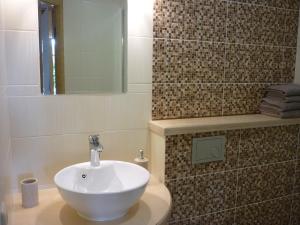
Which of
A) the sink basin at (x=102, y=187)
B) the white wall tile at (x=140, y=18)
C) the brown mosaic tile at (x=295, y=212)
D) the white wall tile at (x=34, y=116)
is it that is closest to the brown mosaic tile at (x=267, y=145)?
the brown mosaic tile at (x=295, y=212)

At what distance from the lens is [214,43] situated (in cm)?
164

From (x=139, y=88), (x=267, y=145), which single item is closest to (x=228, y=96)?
(x=267, y=145)

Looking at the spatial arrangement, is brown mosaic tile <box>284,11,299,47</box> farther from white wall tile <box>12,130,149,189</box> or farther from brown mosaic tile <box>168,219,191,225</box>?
brown mosaic tile <box>168,219,191,225</box>

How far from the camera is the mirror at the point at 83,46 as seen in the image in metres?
1.32

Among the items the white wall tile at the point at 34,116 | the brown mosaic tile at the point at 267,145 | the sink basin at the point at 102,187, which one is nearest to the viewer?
the sink basin at the point at 102,187

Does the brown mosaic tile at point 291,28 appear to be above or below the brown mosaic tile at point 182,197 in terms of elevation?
above

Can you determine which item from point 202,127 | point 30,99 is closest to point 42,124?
point 30,99

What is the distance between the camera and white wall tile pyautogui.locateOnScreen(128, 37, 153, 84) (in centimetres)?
147

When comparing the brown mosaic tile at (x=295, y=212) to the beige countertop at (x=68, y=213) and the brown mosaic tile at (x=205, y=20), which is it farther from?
the brown mosaic tile at (x=205, y=20)

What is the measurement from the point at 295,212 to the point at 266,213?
284 millimetres

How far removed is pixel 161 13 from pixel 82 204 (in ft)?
3.43

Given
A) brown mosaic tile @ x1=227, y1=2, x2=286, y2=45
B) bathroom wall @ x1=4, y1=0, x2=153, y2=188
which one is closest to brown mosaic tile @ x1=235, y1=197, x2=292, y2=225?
bathroom wall @ x1=4, y1=0, x2=153, y2=188

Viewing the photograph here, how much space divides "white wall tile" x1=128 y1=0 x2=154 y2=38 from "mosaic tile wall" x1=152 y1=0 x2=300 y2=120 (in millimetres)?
38

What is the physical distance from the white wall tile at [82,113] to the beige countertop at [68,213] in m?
0.34
